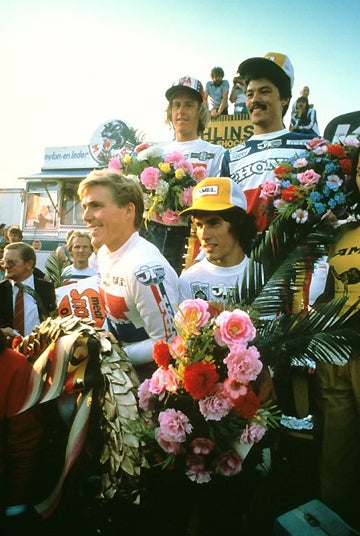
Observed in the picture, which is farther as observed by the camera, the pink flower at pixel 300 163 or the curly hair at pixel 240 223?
the pink flower at pixel 300 163

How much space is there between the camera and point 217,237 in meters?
2.83

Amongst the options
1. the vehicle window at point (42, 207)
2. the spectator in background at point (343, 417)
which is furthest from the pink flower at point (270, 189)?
the vehicle window at point (42, 207)

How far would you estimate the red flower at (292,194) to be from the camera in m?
2.84

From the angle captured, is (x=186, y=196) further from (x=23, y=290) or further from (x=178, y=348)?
(x=23, y=290)

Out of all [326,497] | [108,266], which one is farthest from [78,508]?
[326,497]

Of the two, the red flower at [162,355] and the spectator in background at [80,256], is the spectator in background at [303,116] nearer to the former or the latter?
the spectator in background at [80,256]

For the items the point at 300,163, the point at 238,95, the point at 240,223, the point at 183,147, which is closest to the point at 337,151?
the point at 300,163

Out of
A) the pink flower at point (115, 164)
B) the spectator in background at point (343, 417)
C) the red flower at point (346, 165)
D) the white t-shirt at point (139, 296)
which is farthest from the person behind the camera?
the pink flower at point (115, 164)

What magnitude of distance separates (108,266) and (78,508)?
61.3 inches

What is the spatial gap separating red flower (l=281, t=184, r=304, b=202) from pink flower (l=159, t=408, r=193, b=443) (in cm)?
179

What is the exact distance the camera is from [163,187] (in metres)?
3.58

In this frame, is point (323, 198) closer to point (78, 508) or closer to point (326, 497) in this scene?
point (326, 497)

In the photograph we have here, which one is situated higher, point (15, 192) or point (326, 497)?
point (15, 192)

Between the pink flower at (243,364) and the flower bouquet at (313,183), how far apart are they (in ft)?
4.31
